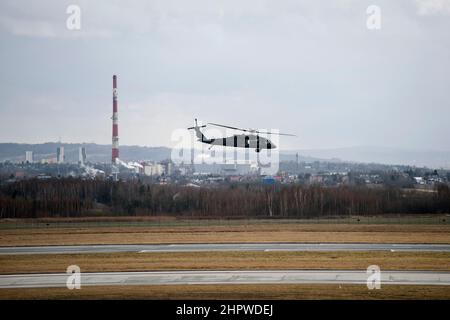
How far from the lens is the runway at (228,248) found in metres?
40.2

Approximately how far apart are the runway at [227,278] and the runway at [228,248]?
27.2 ft

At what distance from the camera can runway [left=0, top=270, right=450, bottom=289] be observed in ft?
96.5

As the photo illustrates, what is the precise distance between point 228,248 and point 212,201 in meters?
47.7

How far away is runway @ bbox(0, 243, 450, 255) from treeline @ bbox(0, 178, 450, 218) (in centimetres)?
3410

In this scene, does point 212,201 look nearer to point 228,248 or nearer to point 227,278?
point 228,248

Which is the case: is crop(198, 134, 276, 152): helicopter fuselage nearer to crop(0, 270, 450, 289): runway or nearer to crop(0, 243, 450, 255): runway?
crop(0, 243, 450, 255): runway

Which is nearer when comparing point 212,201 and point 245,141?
point 245,141

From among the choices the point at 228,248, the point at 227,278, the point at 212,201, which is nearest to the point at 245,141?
the point at 228,248

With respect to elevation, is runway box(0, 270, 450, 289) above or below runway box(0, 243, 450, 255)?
below

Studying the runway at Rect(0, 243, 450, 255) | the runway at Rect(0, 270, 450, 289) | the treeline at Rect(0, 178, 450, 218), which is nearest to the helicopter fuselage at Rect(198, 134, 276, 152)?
the runway at Rect(0, 243, 450, 255)

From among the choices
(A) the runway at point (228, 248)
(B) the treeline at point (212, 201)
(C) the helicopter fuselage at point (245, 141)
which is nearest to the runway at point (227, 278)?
(A) the runway at point (228, 248)

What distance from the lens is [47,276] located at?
3183 cm

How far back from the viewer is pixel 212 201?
8862 cm

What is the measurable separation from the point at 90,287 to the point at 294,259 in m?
12.4
